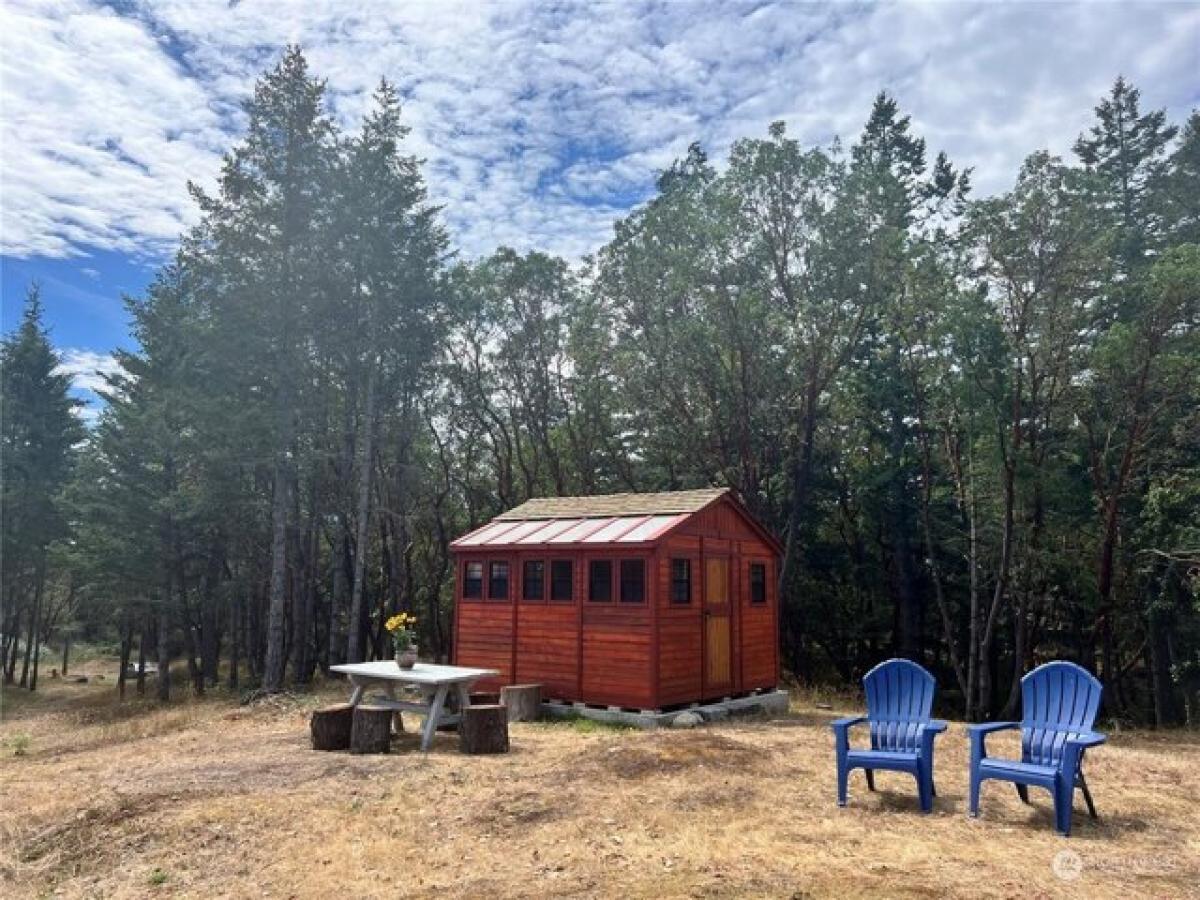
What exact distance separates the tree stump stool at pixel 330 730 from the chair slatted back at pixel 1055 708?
7572mm

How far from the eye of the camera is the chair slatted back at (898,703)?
6883 mm

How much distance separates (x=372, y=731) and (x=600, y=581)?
4.16 m

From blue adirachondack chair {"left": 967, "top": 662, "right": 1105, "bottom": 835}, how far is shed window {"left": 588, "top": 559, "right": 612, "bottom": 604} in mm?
6549

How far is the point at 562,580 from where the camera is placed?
12977 mm

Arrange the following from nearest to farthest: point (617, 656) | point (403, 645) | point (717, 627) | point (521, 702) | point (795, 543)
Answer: point (403, 645)
point (617, 656)
point (521, 702)
point (717, 627)
point (795, 543)

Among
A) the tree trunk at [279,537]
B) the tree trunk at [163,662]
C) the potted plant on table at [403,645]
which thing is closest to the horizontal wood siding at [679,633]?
the potted plant on table at [403,645]

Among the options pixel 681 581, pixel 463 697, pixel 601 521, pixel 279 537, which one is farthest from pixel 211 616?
pixel 681 581

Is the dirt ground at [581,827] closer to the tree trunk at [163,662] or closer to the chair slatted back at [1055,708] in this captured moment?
the chair slatted back at [1055,708]

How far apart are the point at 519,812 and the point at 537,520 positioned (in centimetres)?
797

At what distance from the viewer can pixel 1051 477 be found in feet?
57.3

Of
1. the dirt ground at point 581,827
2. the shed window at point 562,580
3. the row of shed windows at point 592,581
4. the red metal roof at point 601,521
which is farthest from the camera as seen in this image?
the shed window at point 562,580

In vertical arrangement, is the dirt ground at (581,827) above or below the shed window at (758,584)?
below

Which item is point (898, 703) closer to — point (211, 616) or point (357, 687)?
point (357, 687)

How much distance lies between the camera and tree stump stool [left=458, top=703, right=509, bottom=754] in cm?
952
